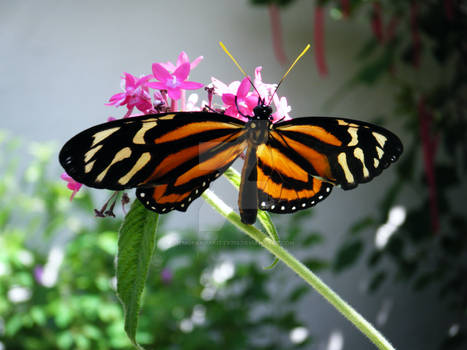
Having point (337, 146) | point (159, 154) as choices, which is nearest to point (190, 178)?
point (159, 154)

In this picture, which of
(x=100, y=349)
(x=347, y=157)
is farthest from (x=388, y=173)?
(x=347, y=157)

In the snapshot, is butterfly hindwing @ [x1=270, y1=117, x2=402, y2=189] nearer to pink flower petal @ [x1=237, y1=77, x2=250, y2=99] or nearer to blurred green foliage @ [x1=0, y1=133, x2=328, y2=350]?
pink flower petal @ [x1=237, y1=77, x2=250, y2=99]

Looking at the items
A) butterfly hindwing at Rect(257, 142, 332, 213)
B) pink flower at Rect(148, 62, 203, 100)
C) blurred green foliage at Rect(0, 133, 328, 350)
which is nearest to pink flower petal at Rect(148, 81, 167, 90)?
pink flower at Rect(148, 62, 203, 100)

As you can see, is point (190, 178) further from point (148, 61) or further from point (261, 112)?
point (148, 61)

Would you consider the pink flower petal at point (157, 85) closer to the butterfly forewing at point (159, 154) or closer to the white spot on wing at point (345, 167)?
the butterfly forewing at point (159, 154)

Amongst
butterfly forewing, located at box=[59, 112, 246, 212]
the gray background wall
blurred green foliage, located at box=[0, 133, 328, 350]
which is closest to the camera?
butterfly forewing, located at box=[59, 112, 246, 212]

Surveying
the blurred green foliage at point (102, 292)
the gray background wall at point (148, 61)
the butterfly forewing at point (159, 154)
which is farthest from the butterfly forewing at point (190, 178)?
the gray background wall at point (148, 61)
